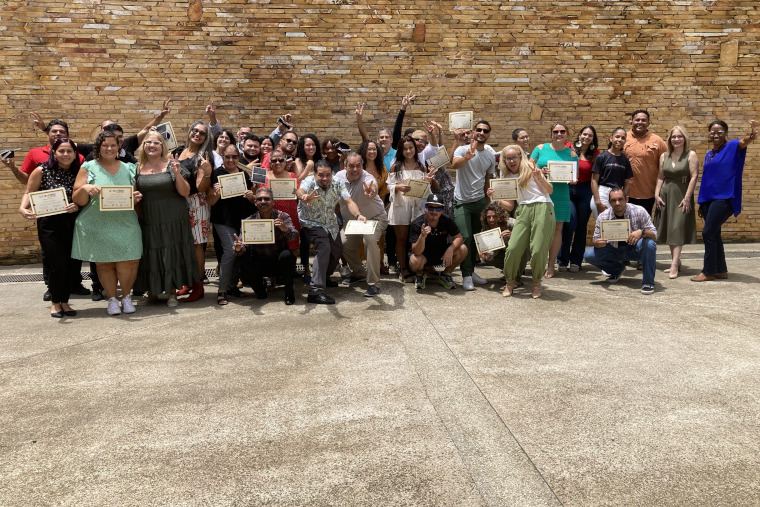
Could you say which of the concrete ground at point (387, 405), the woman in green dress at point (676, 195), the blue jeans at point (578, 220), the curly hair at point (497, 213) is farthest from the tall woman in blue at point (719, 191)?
the curly hair at point (497, 213)

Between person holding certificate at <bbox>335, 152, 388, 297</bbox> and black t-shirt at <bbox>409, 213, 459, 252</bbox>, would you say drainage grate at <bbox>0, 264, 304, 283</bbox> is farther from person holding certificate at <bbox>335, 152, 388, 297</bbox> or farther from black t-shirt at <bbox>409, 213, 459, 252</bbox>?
black t-shirt at <bbox>409, 213, 459, 252</bbox>

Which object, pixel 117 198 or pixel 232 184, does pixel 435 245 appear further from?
pixel 117 198

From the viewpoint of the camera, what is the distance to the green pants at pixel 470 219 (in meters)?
7.30

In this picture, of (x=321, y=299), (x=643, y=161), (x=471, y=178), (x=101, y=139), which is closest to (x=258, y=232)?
(x=321, y=299)

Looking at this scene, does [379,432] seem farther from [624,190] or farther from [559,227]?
[624,190]

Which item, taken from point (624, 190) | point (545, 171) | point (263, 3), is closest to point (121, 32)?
point (263, 3)

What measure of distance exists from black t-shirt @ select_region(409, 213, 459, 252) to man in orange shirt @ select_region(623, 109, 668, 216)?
8.81 ft

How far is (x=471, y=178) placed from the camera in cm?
739

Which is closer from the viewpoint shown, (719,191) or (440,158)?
(440,158)

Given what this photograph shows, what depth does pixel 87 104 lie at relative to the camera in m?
9.46

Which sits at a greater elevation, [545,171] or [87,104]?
[87,104]

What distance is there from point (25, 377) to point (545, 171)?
17.7ft

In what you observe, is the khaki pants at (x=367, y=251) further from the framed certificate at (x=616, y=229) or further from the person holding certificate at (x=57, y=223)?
the person holding certificate at (x=57, y=223)

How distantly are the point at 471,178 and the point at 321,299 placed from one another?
7.52ft
